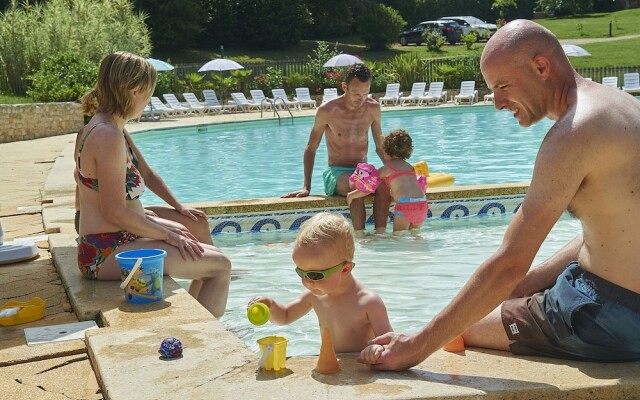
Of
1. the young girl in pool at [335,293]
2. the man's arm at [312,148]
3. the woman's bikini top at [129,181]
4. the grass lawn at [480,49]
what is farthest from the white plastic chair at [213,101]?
the young girl in pool at [335,293]

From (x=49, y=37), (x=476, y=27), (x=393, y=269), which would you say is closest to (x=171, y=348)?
(x=393, y=269)

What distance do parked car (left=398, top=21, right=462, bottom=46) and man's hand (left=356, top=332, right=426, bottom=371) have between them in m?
48.7

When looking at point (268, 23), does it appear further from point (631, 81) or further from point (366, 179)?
point (366, 179)

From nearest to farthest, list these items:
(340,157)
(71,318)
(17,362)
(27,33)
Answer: (17,362) → (71,318) → (340,157) → (27,33)

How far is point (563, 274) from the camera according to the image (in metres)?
3.02

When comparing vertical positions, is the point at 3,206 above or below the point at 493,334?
below

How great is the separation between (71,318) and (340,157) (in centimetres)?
429

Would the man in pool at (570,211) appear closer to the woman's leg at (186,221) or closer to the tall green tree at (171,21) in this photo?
the woman's leg at (186,221)

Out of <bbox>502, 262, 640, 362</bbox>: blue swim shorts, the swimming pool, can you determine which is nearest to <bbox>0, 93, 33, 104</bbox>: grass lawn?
the swimming pool

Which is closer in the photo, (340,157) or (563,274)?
(563,274)

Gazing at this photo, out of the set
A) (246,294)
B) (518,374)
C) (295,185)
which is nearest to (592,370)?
(518,374)

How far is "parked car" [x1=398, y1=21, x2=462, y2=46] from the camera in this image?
50.7 m

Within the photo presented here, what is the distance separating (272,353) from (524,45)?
132 centimetres

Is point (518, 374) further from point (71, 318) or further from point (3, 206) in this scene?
point (3, 206)
